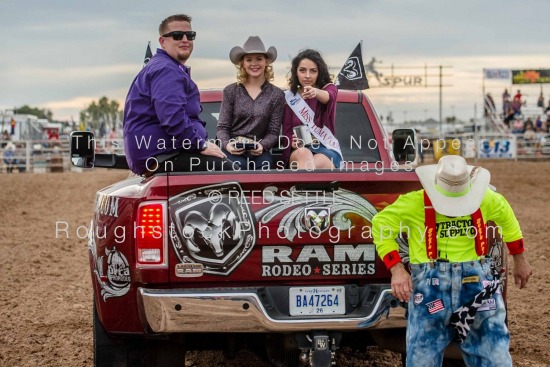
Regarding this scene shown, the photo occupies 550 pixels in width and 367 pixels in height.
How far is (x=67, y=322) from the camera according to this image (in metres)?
7.84

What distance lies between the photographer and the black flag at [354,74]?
8.28m

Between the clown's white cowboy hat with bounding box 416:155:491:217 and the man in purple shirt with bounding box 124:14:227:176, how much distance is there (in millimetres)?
1384

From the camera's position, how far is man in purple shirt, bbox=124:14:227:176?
5312 mm

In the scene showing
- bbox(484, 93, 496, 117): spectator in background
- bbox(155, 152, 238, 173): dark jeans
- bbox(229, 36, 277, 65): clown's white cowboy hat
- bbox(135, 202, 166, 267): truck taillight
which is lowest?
bbox(135, 202, 166, 267): truck taillight

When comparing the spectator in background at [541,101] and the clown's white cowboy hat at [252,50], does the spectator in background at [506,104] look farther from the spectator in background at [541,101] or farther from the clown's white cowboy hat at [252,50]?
the clown's white cowboy hat at [252,50]

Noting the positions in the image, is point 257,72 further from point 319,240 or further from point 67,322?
point 67,322

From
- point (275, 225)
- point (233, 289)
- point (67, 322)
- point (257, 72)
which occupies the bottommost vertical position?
point (67, 322)

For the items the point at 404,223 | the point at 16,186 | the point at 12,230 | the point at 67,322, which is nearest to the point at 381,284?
the point at 404,223

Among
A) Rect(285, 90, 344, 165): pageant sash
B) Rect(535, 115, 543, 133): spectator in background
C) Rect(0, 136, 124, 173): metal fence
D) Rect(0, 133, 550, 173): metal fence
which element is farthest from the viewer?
Rect(535, 115, 543, 133): spectator in background

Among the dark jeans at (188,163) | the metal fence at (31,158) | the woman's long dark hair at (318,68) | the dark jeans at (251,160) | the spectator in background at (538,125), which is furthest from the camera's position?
the spectator in background at (538,125)

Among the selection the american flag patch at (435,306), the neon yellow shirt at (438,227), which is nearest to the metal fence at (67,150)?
the neon yellow shirt at (438,227)

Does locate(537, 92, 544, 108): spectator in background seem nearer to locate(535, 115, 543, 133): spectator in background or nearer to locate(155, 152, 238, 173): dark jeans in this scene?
locate(535, 115, 543, 133): spectator in background

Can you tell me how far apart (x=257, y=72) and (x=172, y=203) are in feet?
6.47

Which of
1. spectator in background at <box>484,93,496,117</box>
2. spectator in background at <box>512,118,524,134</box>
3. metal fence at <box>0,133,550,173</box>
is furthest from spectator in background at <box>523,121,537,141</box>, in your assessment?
spectator in background at <box>484,93,496,117</box>
